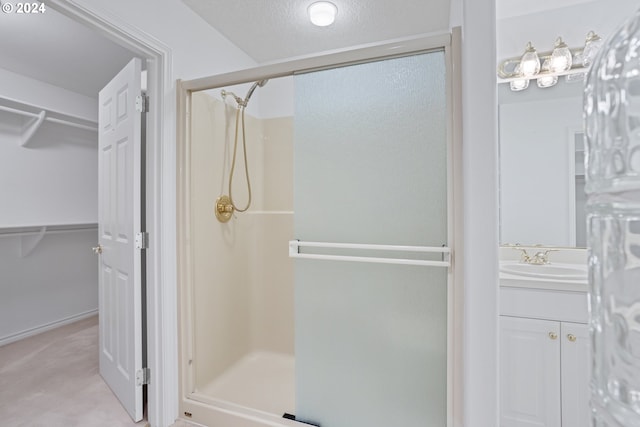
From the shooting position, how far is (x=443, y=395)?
136cm

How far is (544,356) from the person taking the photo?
1537 mm

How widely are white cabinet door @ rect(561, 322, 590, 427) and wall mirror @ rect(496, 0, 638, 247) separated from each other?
64 centimetres

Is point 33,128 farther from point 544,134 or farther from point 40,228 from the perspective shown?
point 544,134

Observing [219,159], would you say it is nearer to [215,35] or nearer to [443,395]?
[215,35]

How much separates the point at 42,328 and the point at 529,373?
4.04 m

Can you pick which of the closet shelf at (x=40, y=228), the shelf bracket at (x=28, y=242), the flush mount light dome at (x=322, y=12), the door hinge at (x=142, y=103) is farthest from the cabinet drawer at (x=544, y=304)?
the shelf bracket at (x=28, y=242)

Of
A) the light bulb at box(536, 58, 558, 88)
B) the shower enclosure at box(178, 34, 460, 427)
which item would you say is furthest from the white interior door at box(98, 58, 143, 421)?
the light bulb at box(536, 58, 558, 88)

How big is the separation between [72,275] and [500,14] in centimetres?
445

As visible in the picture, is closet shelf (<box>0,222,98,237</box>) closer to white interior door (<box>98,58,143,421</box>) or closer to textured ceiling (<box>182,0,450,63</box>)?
white interior door (<box>98,58,143,421</box>)

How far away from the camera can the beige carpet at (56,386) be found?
1783mm

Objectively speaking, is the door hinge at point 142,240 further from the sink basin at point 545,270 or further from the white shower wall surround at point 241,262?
the sink basin at point 545,270

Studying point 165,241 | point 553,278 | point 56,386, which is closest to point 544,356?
point 553,278

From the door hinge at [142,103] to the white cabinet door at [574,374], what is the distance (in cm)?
243

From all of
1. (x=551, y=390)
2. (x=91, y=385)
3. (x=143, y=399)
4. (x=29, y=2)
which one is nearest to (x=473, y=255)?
(x=551, y=390)
